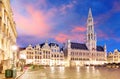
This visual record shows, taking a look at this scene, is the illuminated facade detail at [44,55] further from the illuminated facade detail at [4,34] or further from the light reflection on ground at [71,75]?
the light reflection on ground at [71,75]

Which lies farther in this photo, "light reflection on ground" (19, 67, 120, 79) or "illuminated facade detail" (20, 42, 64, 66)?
"illuminated facade detail" (20, 42, 64, 66)

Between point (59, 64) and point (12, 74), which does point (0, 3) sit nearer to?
point (12, 74)

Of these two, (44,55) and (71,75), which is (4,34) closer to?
(71,75)

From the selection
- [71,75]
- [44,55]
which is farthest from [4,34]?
[44,55]

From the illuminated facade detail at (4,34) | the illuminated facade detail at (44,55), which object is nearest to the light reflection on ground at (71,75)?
the illuminated facade detail at (4,34)

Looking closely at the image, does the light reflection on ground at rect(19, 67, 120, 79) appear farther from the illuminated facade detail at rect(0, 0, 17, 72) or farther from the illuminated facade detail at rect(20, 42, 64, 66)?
the illuminated facade detail at rect(20, 42, 64, 66)

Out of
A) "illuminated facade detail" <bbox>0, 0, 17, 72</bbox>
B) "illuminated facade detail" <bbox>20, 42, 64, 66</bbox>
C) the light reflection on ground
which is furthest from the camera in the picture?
"illuminated facade detail" <bbox>20, 42, 64, 66</bbox>

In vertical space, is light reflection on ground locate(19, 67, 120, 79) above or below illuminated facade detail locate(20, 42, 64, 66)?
below

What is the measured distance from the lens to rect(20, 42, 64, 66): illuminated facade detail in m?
160

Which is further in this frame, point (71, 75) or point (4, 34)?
point (4, 34)

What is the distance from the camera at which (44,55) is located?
6752 inches

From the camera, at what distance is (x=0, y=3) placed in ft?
131

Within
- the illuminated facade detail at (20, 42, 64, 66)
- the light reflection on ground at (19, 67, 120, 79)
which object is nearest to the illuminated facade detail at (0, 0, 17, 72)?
the light reflection on ground at (19, 67, 120, 79)

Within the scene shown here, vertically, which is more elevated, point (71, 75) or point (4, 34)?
point (4, 34)
